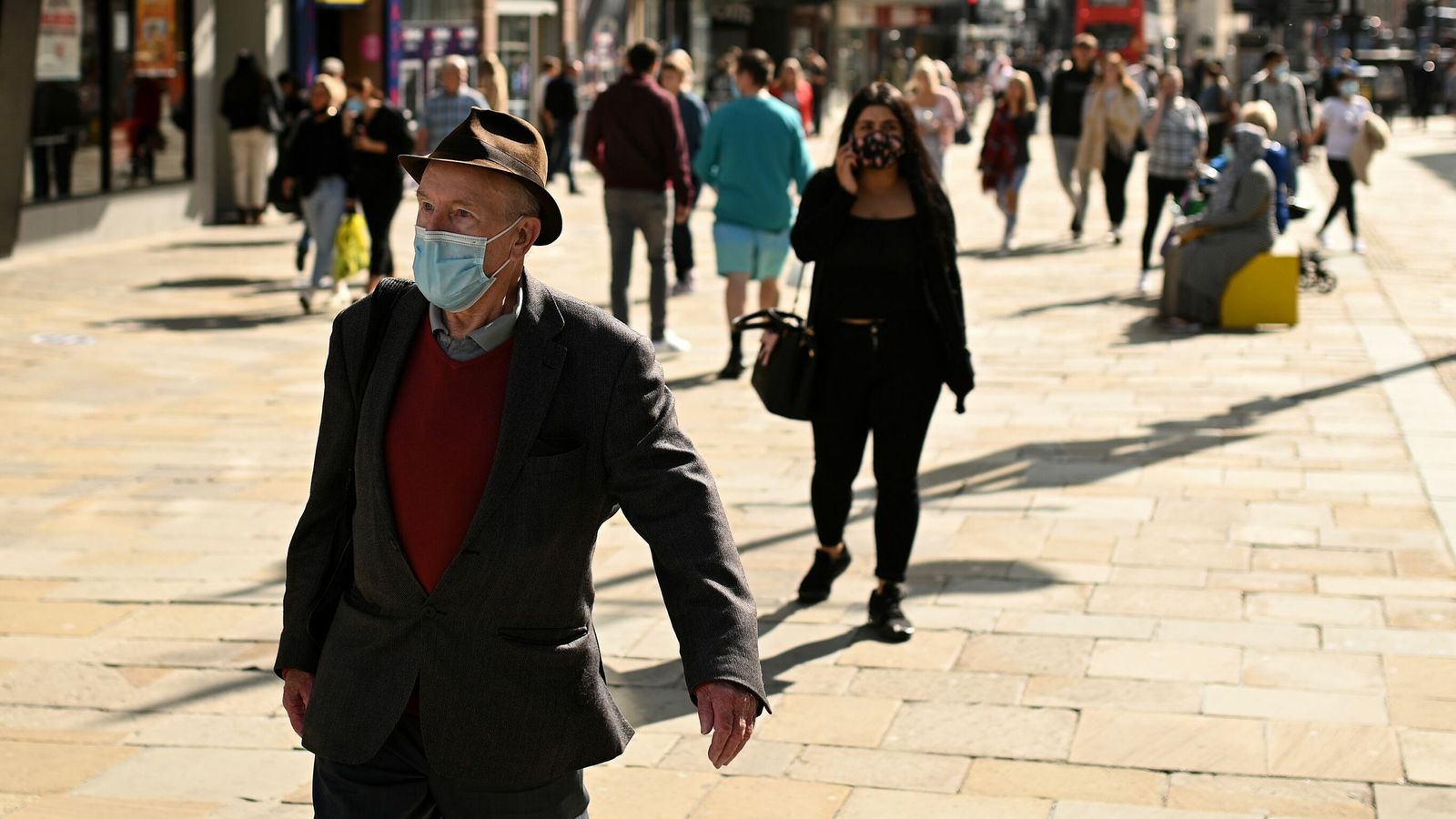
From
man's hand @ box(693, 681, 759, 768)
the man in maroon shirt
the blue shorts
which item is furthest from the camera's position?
the man in maroon shirt

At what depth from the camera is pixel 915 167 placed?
257 inches

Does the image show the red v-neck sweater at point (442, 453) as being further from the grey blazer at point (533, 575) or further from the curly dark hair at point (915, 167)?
the curly dark hair at point (915, 167)

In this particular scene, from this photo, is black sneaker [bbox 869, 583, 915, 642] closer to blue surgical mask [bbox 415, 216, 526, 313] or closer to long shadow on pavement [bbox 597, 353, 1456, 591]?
long shadow on pavement [bbox 597, 353, 1456, 591]

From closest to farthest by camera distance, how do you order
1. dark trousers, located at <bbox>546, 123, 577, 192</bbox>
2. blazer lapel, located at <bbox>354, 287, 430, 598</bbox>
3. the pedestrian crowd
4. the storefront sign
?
blazer lapel, located at <bbox>354, 287, 430, 598</bbox> < the pedestrian crowd < the storefront sign < dark trousers, located at <bbox>546, 123, 577, 192</bbox>

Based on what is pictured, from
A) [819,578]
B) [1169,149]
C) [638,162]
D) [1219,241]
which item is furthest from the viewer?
[1169,149]

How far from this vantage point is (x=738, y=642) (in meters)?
3.17

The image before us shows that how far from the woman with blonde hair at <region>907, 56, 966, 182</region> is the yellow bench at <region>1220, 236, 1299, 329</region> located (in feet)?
12.7

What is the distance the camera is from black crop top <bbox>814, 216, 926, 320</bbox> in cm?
650

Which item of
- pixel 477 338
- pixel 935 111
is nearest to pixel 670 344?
pixel 935 111

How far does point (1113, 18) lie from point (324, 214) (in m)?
42.5

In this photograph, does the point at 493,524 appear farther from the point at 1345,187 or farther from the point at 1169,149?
the point at 1345,187

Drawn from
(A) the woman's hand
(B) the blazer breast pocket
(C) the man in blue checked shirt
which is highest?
(C) the man in blue checked shirt

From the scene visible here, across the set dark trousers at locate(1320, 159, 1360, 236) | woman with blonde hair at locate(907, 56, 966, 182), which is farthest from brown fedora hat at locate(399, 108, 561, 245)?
dark trousers at locate(1320, 159, 1360, 236)

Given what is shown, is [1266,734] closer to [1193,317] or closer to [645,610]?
[645,610]
